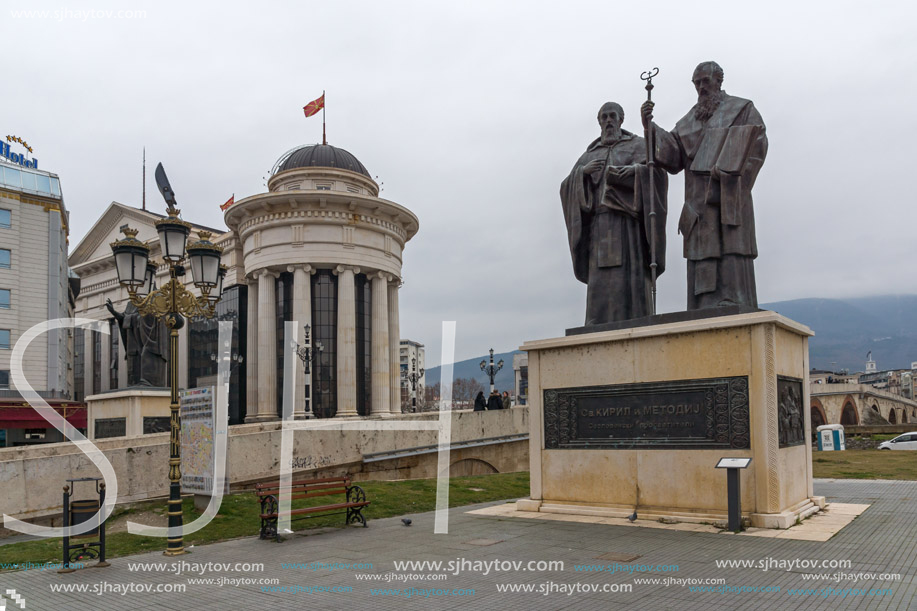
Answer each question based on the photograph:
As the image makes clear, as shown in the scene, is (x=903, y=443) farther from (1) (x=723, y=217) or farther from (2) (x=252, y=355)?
(2) (x=252, y=355)

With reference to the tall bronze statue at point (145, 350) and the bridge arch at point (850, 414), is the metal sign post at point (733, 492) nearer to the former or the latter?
the tall bronze statue at point (145, 350)

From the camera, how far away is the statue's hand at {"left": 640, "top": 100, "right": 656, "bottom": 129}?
463 inches

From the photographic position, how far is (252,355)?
42500 mm

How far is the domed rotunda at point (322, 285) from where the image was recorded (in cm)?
3997

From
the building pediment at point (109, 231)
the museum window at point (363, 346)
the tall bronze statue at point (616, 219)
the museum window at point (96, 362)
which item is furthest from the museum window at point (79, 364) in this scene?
the tall bronze statue at point (616, 219)

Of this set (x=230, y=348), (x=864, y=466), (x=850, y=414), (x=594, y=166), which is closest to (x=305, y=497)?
(x=594, y=166)

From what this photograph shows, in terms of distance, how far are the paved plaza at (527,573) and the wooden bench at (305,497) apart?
37 centimetres

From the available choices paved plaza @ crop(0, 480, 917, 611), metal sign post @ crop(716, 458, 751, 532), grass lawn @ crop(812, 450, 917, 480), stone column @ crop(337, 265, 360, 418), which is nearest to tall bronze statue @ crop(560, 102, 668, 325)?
metal sign post @ crop(716, 458, 751, 532)

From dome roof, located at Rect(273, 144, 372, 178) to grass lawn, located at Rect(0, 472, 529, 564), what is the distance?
29.3 m

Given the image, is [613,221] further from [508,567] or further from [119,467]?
[119,467]

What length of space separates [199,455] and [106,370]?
47536mm

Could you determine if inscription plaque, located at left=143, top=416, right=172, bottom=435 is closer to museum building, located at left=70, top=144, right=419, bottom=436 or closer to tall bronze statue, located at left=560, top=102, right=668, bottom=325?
museum building, located at left=70, top=144, right=419, bottom=436

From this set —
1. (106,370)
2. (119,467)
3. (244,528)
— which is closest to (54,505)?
(119,467)

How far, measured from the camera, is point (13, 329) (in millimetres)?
43250
